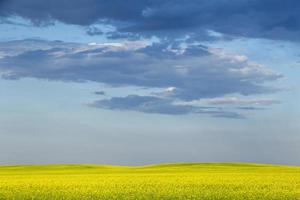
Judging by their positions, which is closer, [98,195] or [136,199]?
[136,199]

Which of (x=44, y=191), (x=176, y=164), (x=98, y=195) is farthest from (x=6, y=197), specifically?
(x=176, y=164)

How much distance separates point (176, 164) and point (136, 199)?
210 feet

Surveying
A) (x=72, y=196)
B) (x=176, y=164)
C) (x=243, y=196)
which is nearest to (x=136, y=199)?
(x=72, y=196)

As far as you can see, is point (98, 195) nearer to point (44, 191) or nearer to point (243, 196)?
point (44, 191)

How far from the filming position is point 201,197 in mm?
27000

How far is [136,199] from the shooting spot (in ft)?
85.2

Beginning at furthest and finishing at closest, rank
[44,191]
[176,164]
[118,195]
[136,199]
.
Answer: [176,164] → [44,191] → [118,195] → [136,199]

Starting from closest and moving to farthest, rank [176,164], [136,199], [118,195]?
[136,199], [118,195], [176,164]

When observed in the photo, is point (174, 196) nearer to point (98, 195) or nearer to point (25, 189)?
point (98, 195)

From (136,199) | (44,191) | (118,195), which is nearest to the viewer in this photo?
(136,199)

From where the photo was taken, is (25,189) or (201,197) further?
(25,189)

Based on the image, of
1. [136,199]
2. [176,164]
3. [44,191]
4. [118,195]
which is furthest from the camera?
[176,164]

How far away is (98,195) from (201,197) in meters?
5.78

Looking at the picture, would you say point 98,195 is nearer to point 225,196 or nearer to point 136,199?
point 136,199
